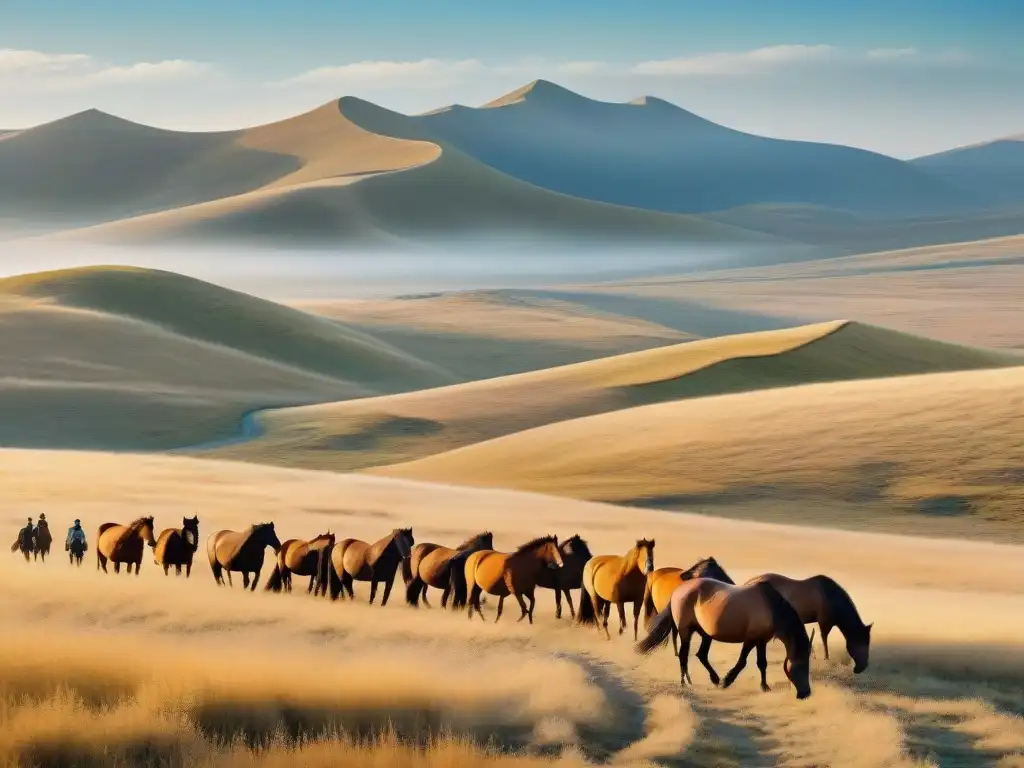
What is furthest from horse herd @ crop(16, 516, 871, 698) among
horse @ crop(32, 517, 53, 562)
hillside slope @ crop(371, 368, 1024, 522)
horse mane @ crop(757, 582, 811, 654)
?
hillside slope @ crop(371, 368, 1024, 522)

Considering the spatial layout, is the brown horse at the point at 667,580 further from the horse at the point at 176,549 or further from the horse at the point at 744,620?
the horse at the point at 176,549

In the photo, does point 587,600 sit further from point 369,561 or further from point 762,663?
point 762,663

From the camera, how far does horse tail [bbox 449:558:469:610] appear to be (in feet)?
62.4

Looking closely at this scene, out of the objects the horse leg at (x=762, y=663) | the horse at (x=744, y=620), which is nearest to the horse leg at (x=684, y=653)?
the horse at (x=744, y=620)

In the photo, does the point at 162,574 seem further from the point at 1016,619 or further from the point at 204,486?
the point at 204,486

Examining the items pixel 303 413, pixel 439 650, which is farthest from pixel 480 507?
pixel 303 413

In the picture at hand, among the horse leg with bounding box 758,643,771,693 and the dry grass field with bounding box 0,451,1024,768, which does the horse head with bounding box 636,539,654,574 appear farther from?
the horse leg with bounding box 758,643,771,693

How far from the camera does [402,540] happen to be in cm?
1972

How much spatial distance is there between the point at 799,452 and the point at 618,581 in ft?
91.3

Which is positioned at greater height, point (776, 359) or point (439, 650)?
point (776, 359)

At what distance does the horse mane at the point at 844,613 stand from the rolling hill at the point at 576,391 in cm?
4916

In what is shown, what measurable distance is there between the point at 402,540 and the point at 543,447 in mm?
31590

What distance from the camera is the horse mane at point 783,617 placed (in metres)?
13.3

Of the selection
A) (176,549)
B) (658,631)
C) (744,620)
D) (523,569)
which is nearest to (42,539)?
(176,549)
